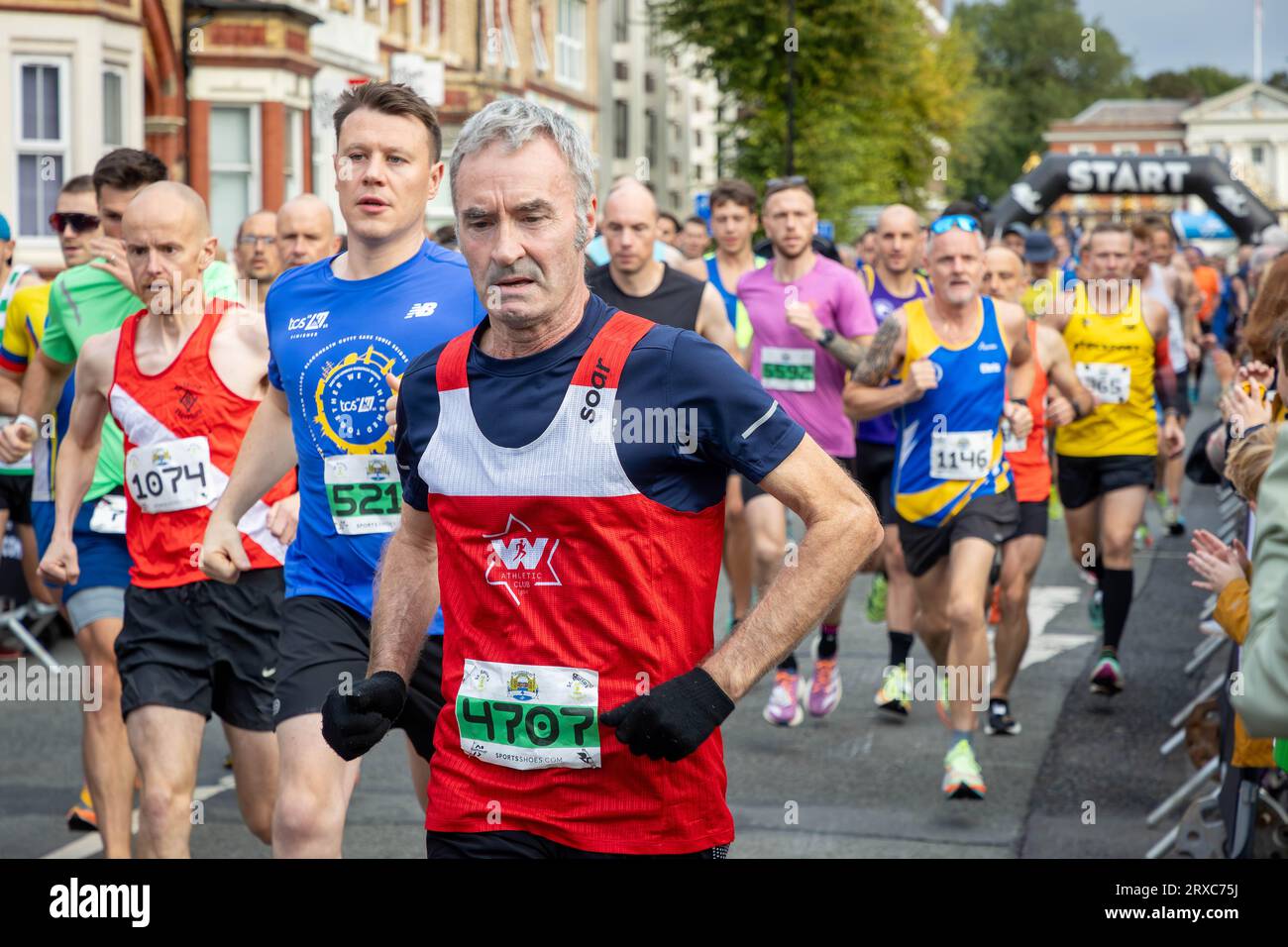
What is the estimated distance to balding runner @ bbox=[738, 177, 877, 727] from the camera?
29.6 feet

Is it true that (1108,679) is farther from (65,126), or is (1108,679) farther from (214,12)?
(214,12)

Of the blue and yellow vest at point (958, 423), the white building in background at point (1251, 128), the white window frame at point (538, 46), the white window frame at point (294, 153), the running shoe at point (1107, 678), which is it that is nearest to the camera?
the blue and yellow vest at point (958, 423)

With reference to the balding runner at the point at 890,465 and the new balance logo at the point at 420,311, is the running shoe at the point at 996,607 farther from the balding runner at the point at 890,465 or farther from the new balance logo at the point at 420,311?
the new balance logo at the point at 420,311

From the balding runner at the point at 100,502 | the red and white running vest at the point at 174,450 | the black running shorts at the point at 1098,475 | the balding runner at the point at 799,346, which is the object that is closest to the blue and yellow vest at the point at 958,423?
the balding runner at the point at 799,346

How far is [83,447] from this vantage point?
5.93m

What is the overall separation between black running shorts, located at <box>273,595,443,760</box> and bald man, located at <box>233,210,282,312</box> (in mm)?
4755

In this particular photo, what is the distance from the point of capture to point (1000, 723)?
28.0 feet

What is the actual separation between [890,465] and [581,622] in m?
7.12

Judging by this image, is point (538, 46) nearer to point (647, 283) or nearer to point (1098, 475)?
point (1098, 475)

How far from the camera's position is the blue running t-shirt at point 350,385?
184 inches

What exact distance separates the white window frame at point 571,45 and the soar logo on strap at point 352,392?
43.0 meters

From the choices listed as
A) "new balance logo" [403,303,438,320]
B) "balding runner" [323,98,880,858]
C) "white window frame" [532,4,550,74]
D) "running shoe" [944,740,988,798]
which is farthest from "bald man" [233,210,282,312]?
"white window frame" [532,4,550,74]

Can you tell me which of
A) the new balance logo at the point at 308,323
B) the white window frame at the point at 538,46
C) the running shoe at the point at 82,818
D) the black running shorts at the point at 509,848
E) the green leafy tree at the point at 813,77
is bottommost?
the running shoe at the point at 82,818
